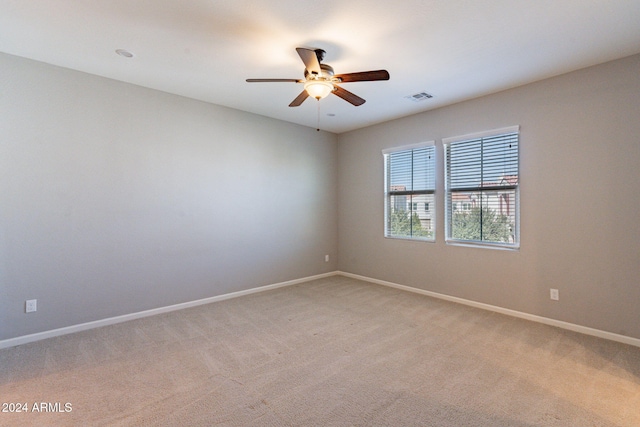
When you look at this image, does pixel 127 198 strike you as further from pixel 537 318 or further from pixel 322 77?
pixel 537 318

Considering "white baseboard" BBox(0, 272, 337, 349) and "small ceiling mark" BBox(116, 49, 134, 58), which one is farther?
"white baseboard" BBox(0, 272, 337, 349)

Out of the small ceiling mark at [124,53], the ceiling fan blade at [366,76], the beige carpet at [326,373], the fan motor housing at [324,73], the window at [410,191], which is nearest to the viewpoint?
the beige carpet at [326,373]

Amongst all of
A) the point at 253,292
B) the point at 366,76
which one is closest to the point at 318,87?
the point at 366,76

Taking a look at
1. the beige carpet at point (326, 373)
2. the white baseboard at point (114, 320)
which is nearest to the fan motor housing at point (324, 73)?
the beige carpet at point (326, 373)

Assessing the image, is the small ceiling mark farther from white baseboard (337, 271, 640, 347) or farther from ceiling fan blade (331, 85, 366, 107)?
white baseboard (337, 271, 640, 347)

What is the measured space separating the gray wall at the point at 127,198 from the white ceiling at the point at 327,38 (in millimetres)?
439

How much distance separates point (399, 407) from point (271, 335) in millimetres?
1509

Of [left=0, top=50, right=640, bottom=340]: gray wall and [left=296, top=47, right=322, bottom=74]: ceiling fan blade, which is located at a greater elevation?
[left=296, top=47, right=322, bottom=74]: ceiling fan blade

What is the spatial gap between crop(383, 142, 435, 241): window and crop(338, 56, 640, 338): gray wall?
186 millimetres

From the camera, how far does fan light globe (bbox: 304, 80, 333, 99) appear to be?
2.65m

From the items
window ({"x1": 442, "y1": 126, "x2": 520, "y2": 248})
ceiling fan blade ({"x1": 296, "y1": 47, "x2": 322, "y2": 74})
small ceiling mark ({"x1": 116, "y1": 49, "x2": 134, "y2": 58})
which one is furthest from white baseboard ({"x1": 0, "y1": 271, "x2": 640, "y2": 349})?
ceiling fan blade ({"x1": 296, "y1": 47, "x2": 322, "y2": 74})

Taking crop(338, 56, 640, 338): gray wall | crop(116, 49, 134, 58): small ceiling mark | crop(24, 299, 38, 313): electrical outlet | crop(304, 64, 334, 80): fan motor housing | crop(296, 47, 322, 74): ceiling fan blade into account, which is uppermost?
crop(116, 49, 134, 58): small ceiling mark

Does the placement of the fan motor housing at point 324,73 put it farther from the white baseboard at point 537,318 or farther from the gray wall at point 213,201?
the white baseboard at point 537,318

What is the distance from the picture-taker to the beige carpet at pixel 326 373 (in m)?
1.89
